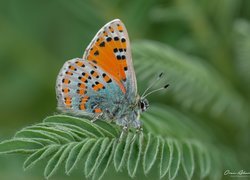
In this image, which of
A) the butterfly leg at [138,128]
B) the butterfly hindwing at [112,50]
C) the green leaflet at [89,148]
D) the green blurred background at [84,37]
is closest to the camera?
the green leaflet at [89,148]

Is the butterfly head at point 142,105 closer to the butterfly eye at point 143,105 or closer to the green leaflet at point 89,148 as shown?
the butterfly eye at point 143,105

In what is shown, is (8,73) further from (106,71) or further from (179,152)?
(179,152)

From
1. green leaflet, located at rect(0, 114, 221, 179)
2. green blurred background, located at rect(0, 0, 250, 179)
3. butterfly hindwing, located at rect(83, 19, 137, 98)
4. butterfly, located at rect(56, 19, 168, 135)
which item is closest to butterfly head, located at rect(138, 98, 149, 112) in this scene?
butterfly, located at rect(56, 19, 168, 135)

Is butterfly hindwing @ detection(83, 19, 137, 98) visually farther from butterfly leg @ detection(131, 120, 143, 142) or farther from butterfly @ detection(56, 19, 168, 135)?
butterfly leg @ detection(131, 120, 143, 142)

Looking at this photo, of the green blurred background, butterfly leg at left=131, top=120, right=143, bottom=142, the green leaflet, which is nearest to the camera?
the green leaflet

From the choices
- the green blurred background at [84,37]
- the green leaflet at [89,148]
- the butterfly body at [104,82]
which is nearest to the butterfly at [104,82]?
the butterfly body at [104,82]

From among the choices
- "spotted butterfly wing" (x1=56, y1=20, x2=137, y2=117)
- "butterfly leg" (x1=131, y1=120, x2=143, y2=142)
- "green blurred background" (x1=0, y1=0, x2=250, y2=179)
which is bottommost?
"butterfly leg" (x1=131, y1=120, x2=143, y2=142)

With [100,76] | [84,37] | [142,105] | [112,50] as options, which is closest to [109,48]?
[112,50]
